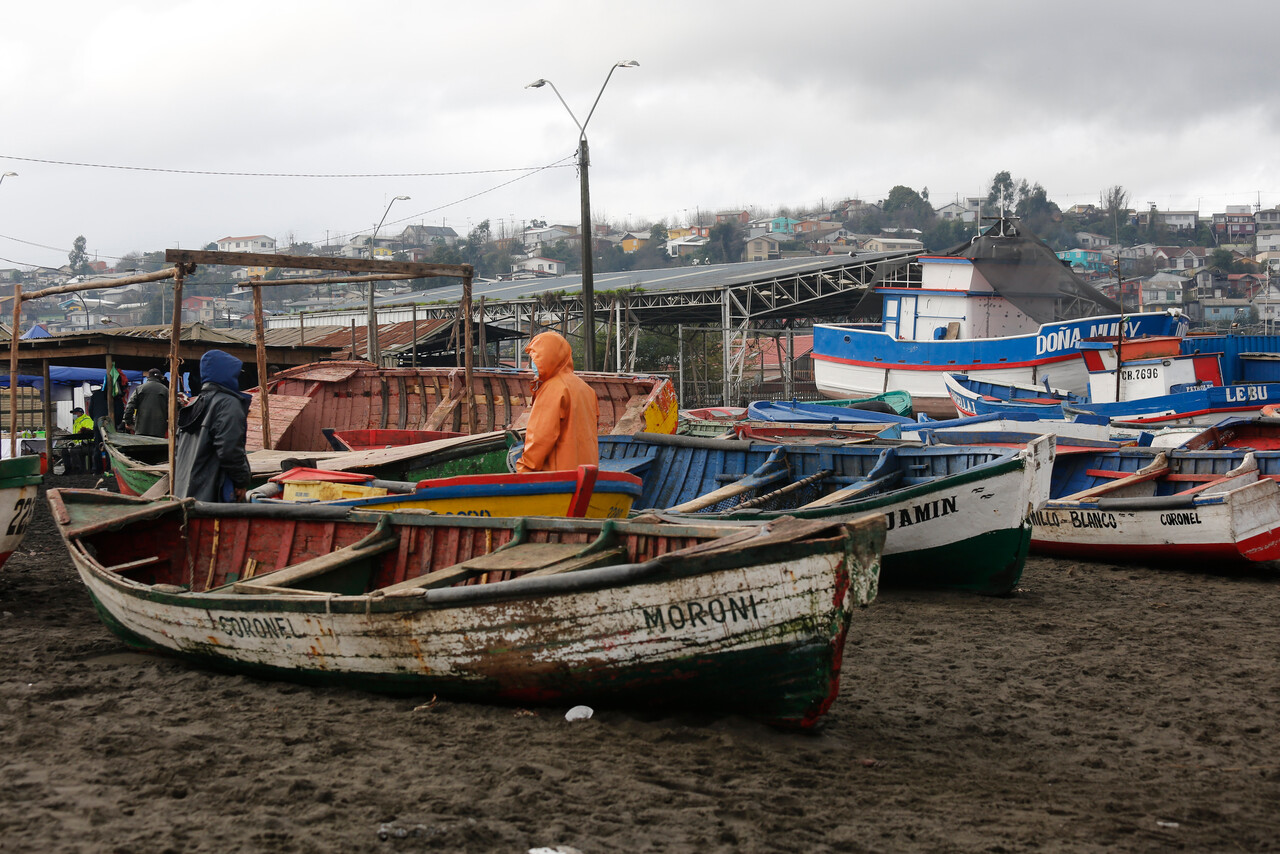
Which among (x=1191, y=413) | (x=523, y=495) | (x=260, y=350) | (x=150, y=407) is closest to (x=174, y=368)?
(x=260, y=350)

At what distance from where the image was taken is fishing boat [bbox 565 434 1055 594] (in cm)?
845

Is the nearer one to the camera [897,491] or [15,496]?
[15,496]

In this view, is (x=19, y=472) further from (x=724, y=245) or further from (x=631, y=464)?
(x=724, y=245)

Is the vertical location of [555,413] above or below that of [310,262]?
below

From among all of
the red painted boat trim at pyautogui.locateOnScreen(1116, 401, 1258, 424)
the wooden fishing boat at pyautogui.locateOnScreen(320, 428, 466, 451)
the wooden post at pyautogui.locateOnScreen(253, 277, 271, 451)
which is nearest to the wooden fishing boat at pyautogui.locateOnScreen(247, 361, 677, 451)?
the wooden fishing boat at pyautogui.locateOnScreen(320, 428, 466, 451)

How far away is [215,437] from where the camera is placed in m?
7.37

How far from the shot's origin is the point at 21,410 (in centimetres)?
3191

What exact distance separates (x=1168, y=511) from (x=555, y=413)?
677cm

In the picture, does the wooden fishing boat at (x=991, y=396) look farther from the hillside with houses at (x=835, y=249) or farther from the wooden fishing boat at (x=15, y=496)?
the hillside with houses at (x=835, y=249)

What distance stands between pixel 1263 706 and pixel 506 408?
36.1ft

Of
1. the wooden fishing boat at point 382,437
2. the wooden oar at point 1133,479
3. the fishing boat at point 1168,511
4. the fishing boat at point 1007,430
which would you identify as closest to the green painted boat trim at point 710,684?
the fishing boat at point 1168,511

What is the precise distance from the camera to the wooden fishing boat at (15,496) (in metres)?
8.33

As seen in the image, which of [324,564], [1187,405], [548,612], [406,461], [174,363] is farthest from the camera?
[1187,405]

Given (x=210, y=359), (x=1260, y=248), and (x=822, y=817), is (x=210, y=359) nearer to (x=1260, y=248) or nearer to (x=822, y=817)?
(x=822, y=817)
